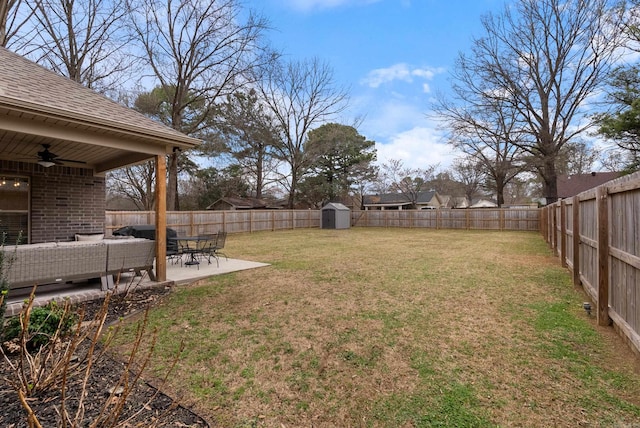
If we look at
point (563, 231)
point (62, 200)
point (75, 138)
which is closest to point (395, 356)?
point (75, 138)

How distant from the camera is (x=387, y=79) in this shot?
15.3 meters

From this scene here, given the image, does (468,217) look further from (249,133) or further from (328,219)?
(249,133)

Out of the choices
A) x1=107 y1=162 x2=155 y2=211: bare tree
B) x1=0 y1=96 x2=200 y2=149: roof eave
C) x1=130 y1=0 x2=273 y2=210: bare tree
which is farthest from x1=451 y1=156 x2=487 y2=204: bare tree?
x1=0 y1=96 x2=200 y2=149: roof eave

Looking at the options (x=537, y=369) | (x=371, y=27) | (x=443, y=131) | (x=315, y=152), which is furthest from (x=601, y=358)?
(x=315, y=152)

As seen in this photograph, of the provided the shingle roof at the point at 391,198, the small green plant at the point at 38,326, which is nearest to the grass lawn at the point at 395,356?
the small green plant at the point at 38,326

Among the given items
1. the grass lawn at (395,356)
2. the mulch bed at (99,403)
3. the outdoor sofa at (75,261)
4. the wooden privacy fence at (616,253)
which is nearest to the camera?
the mulch bed at (99,403)

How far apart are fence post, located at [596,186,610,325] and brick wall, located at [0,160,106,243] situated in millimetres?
9157

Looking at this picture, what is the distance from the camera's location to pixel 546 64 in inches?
650

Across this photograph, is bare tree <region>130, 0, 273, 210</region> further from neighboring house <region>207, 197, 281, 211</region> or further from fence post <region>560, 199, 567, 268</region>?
fence post <region>560, 199, 567, 268</region>

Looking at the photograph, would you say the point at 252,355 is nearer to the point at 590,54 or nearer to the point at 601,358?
the point at 601,358

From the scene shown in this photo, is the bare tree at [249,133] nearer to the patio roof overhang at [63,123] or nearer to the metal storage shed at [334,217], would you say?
the metal storage shed at [334,217]

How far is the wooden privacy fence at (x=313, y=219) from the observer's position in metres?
14.4

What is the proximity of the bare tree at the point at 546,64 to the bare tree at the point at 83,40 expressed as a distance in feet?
59.5

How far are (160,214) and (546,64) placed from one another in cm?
2061
